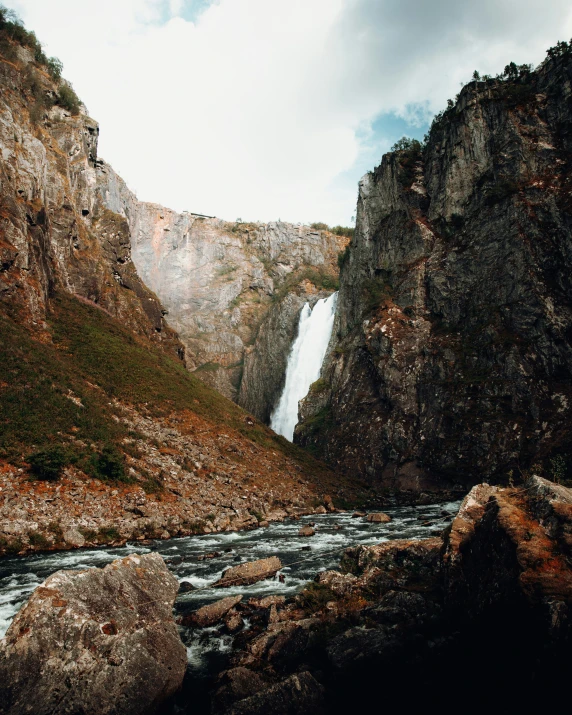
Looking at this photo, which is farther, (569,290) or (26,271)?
(569,290)

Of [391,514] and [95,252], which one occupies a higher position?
[95,252]

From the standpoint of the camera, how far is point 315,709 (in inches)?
247

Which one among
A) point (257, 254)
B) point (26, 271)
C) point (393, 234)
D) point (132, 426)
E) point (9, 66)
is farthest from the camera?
point (257, 254)

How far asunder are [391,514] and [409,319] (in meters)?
27.4

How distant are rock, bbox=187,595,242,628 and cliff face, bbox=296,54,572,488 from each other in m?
31.5

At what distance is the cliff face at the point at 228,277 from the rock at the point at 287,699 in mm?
78744

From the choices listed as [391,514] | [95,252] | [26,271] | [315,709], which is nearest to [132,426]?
[26,271]

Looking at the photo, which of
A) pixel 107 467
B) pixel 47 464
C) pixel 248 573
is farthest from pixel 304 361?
pixel 248 573

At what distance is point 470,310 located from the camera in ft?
148

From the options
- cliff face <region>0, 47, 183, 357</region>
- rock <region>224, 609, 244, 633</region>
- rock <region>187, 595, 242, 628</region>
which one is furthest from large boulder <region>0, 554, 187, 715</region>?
cliff face <region>0, 47, 183, 357</region>

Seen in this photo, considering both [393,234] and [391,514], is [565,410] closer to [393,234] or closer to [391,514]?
[391,514]

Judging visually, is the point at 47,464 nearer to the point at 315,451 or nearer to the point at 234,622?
the point at 234,622

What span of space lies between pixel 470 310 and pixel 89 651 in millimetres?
45797

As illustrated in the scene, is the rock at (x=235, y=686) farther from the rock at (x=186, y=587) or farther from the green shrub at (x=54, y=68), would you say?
the green shrub at (x=54, y=68)
